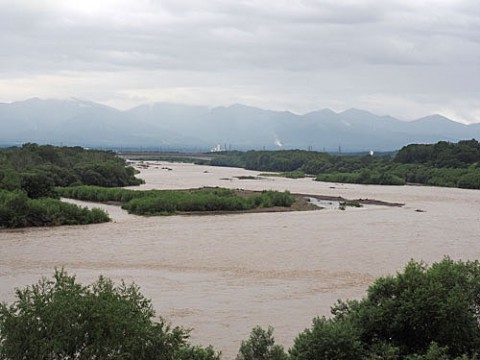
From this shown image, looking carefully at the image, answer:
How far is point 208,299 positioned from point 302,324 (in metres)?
3.28

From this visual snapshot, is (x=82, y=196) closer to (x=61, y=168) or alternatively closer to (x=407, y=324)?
(x=61, y=168)

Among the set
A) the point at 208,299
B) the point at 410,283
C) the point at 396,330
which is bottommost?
the point at 208,299

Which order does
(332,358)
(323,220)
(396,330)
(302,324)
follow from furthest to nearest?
(323,220) → (302,324) → (396,330) → (332,358)

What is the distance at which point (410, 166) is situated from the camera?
70188mm

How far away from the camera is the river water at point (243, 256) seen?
15742 mm

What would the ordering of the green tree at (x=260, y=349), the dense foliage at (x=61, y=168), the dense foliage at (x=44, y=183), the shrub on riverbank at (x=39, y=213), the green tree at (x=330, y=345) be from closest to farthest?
the green tree at (x=330, y=345)
the green tree at (x=260, y=349)
the shrub on riverbank at (x=39, y=213)
the dense foliage at (x=44, y=183)
the dense foliage at (x=61, y=168)

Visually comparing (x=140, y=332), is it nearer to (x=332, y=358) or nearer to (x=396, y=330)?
(x=332, y=358)

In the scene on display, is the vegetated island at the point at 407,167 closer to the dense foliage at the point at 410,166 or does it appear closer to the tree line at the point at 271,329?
the dense foliage at the point at 410,166

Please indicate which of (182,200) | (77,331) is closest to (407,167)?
(182,200)

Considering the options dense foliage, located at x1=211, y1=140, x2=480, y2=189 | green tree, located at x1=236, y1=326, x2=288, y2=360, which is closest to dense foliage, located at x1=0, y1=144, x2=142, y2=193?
dense foliage, located at x1=211, y1=140, x2=480, y2=189

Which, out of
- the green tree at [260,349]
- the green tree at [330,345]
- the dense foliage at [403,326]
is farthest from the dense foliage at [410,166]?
the green tree at [260,349]

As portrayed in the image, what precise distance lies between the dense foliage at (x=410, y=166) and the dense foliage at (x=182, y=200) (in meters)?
25.2

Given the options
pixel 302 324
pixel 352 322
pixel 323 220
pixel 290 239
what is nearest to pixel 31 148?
pixel 323 220

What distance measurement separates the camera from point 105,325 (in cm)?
838
